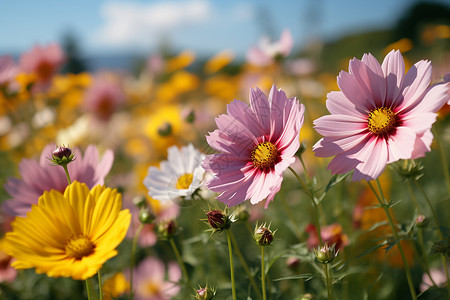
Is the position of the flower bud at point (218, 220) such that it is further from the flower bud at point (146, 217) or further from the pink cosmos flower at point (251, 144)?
the flower bud at point (146, 217)

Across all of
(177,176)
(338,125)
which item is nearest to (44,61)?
(177,176)

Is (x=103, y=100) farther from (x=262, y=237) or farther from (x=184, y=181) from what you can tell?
(x=262, y=237)

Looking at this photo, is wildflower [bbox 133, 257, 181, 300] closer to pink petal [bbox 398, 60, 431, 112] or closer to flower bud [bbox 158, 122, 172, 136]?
flower bud [bbox 158, 122, 172, 136]

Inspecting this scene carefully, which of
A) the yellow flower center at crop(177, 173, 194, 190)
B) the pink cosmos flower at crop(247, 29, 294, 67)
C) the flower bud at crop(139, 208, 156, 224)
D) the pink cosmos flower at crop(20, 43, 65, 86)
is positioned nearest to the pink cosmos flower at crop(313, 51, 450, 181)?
the yellow flower center at crop(177, 173, 194, 190)

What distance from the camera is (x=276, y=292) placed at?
0.82m

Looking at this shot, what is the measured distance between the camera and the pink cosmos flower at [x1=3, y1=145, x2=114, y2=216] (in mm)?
799

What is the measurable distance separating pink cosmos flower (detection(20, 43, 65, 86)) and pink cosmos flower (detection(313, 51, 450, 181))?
1650mm

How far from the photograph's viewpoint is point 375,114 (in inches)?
25.2

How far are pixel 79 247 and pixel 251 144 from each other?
0.36 metres

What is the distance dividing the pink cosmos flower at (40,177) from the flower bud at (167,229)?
6.6 inches

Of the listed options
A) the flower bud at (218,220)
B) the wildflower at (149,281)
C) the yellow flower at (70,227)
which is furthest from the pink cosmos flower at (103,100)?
the flower bud at (218,220)

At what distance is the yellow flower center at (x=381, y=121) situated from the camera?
2.05ft

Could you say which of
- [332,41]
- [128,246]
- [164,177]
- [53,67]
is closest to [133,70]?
[53,67]

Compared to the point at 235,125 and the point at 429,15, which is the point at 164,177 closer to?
the point at 235,125
